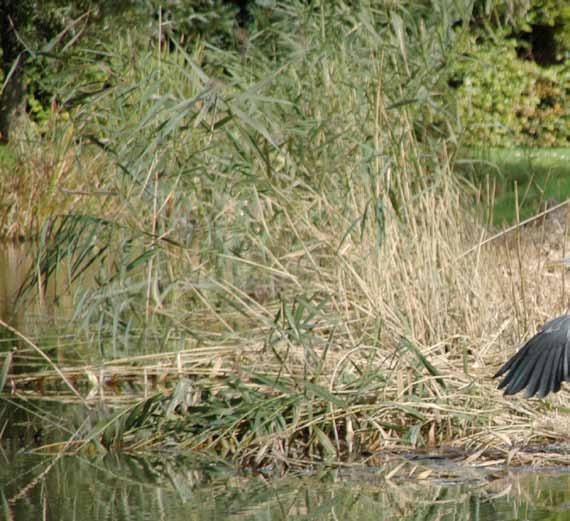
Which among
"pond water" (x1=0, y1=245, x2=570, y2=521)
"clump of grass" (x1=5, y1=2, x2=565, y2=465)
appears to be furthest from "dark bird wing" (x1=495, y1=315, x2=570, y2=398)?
"pond water" (x1=0, y1=245, x2=570, y2=521)

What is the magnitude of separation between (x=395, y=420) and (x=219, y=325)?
4.88 feet

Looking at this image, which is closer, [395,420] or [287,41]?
[395,420]

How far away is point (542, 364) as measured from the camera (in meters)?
5.54

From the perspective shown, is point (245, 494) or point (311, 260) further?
point (311, 260)

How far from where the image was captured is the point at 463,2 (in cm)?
667

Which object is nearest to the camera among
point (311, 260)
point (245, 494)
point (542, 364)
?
point (245, 494)

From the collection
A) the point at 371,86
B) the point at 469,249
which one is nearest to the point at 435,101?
the point at 371,86

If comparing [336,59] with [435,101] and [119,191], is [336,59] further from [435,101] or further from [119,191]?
[119,191]

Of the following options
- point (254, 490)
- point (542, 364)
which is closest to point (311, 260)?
point (542, 364)

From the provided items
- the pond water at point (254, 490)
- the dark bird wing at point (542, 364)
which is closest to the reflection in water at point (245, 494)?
the pond water at point (254, 490)

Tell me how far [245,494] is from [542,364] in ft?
4.44

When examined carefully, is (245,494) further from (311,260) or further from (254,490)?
(311,260)

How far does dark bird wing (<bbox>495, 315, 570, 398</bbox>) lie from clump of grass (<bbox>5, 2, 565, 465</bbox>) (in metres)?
0.18

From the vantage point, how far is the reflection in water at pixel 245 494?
460 cm
